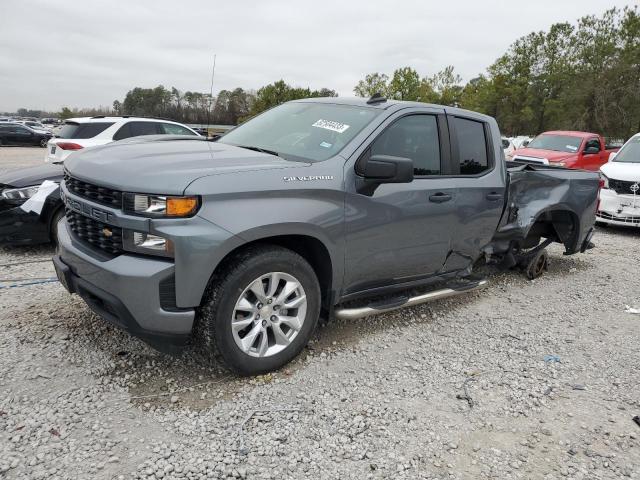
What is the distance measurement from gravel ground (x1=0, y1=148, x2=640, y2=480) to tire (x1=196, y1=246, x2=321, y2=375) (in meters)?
0.21

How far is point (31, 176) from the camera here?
5.48 meters

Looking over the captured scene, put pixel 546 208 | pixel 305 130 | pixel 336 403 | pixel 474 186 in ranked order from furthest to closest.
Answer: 1. pixel 546 208
2. pixel 474 186
3. pixel 305 130
4. pixel 336 403

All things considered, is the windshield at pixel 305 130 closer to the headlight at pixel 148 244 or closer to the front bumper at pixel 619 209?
the headlight at pixel 148 244

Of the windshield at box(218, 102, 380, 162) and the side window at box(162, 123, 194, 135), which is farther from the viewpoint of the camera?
the side window at box(162, 123, 194, 135)

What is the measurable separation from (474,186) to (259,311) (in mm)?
2299

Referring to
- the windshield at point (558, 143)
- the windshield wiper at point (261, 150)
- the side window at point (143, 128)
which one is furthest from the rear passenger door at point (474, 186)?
the windshield at point (558, 143)

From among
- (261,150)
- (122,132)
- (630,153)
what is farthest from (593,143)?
(261,150)

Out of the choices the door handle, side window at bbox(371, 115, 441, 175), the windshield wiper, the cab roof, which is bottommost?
the door handle

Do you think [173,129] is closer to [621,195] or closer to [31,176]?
[31,176]

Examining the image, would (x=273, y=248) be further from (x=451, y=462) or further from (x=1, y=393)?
(x=1, y=393)

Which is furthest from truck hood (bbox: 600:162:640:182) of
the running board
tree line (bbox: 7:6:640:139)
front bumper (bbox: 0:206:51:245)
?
tree line (bbox: 7:6:640:139)

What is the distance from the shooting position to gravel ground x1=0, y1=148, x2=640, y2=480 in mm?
2527

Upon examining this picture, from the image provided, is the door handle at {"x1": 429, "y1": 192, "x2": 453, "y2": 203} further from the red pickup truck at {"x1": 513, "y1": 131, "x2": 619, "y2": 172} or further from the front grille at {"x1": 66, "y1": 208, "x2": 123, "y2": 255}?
the red pickup truck at {"x1": 513, "y1": 131, "x2": 619, "y2": 172}

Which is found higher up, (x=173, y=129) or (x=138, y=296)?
(x=173, y=129)
